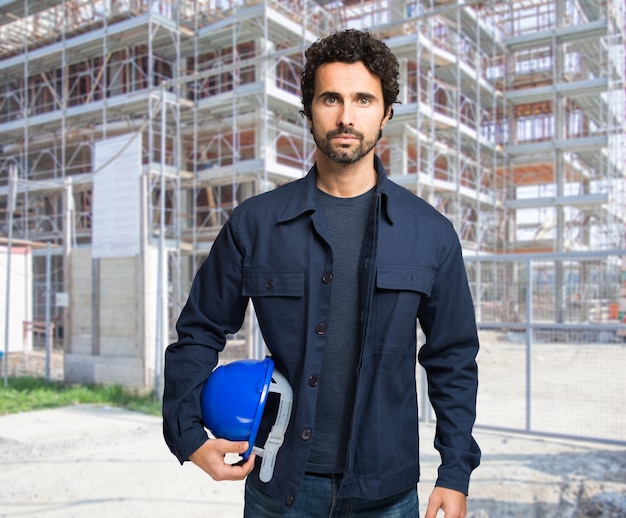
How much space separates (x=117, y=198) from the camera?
12180 mm

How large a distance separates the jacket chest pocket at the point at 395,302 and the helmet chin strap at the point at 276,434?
27 cm

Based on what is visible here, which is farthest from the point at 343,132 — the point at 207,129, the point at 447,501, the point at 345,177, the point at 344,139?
the point at 207,129

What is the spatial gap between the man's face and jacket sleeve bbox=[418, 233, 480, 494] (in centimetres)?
41

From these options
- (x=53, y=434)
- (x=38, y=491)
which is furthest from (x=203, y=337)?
(x=53, y=434)

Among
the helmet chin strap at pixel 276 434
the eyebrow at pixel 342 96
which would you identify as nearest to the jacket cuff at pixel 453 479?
the helmet chin strap at pixel 276 434

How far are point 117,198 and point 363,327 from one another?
11.0 meters

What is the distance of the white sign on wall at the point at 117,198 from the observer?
11953 mm

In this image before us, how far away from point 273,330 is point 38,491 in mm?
4779

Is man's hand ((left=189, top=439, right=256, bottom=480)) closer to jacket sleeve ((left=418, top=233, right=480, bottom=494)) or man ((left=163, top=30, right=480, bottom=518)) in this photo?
man ((left=163, top=30, right=480, bottom=518))

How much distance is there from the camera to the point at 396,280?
6.24 ft

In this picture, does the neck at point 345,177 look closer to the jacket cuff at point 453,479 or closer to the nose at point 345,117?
the nose at point 345,117

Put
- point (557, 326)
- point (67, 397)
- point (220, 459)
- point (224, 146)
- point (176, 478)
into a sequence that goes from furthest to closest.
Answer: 1. point (224, 146)
2. point (67, 397)
3. point (557, 326)
4. point (176, 478)
5. point (220, 459)

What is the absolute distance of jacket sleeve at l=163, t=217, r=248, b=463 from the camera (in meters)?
1.87

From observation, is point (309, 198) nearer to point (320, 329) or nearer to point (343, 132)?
point (343, 132)
